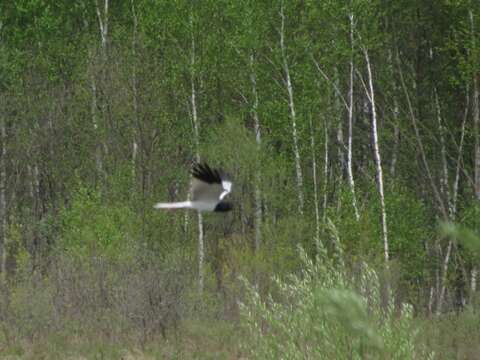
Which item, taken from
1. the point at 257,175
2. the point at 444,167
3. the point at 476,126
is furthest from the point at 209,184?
the point at 444,167

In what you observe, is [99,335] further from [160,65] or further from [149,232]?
[160,65]

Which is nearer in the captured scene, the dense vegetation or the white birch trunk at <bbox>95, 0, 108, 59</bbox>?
the dense vegetation

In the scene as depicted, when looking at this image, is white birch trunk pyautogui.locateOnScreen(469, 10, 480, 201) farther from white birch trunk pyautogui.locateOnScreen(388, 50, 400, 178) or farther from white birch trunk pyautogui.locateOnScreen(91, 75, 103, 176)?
white birch trunk pyautogui.locateOnScreen(91, 75, 103, 176)

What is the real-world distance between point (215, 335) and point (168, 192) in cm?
906

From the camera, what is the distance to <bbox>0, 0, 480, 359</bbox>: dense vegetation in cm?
1844

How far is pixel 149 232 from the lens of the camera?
23141mm

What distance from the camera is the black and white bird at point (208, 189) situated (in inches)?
401

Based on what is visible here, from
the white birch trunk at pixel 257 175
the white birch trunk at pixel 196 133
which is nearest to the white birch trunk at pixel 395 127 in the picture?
the white birch trunk at pixel 257 175

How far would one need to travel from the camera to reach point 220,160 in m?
24.8

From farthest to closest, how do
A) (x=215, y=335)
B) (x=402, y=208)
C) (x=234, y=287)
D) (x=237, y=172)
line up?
(x=237, y=172), (x=402, y=208), (x=234, y=287), (x=215, y=335)

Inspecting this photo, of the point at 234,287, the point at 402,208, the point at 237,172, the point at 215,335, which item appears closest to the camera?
the point at 215,335

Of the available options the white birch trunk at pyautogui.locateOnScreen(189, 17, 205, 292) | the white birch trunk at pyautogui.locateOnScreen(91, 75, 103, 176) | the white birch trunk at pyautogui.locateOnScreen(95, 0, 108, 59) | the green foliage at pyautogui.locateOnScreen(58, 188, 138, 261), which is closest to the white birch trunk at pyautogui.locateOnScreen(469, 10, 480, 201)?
the white birch trunk at pyautogui.locateOnScreen(189, 17, 205, 292)

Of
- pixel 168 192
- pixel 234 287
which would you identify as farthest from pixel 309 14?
pixel 234 287

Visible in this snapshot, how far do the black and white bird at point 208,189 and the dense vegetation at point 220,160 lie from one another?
18.9ft
